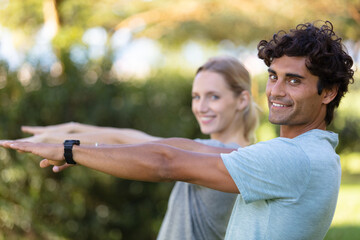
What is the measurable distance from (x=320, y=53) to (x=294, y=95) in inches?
7.6

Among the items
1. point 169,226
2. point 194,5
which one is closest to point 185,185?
point 169,226

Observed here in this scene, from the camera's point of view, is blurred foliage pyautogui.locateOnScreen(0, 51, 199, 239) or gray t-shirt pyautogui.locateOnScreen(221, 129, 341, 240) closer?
gray t-shirt pyautogui.locateOnScreen(221, 129, 341, 240)

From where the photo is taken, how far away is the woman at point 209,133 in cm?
283

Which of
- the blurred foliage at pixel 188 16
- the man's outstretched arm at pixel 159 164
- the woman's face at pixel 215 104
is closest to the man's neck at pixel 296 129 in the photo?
the man's outstretched arm at pixel 159 164

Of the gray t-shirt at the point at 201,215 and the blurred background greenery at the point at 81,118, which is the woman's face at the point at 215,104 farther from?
the blurred background greenery at the point at 81,118

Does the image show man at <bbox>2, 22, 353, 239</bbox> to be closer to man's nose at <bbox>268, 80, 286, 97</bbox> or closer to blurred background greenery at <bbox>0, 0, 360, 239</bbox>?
man's nose at <bbox>268, 80, 286, 97</bbox>

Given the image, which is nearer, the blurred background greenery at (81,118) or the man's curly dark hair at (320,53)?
the man's curly dark hair at (320,53)

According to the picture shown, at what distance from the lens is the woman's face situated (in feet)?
10.2

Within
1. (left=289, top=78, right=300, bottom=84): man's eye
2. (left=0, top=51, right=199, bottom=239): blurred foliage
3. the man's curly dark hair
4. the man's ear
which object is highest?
the man's curly dark hair

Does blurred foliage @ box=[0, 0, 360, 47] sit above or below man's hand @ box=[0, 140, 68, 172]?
above

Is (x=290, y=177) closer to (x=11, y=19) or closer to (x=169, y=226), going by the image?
(x=169, y=226)

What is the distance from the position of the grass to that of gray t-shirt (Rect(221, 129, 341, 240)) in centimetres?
460

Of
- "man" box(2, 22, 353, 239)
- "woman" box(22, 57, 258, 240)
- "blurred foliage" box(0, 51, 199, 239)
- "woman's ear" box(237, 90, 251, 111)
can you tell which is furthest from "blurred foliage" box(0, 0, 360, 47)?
"man" box(2, 22, 353, 239)

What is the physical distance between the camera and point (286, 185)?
174cm
